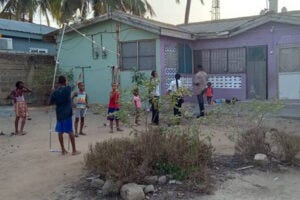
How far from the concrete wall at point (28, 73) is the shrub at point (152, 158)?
11.5 metres

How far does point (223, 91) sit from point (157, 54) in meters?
3.36

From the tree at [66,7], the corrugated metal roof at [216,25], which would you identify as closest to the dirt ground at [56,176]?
the corrugated metal roof at [216,25]

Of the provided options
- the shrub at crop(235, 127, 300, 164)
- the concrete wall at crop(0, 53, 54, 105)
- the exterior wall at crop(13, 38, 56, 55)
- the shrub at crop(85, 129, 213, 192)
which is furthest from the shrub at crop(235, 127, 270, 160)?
the exterior wall at crop(13, 38, 56, 55)

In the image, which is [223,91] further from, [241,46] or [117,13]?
[117,13]

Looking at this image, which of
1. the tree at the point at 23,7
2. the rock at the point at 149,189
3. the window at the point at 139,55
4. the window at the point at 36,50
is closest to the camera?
the rock at the point at 149,189

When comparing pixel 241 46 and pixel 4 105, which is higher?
pixel 241 46

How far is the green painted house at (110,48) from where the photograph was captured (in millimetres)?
15750

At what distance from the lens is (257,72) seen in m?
16.0

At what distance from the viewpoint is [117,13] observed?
641 inches

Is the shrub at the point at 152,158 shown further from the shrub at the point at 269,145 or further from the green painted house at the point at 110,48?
the green painted house at the point at 110,48

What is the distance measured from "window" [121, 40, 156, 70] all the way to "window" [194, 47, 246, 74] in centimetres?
252

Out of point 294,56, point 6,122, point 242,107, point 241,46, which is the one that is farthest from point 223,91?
point 242,107

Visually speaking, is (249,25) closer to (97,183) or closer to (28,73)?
(28,73)

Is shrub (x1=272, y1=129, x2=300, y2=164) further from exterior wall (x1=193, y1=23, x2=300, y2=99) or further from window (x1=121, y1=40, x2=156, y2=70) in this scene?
window (x1=121, y1=40, x2=156, y2=70)
